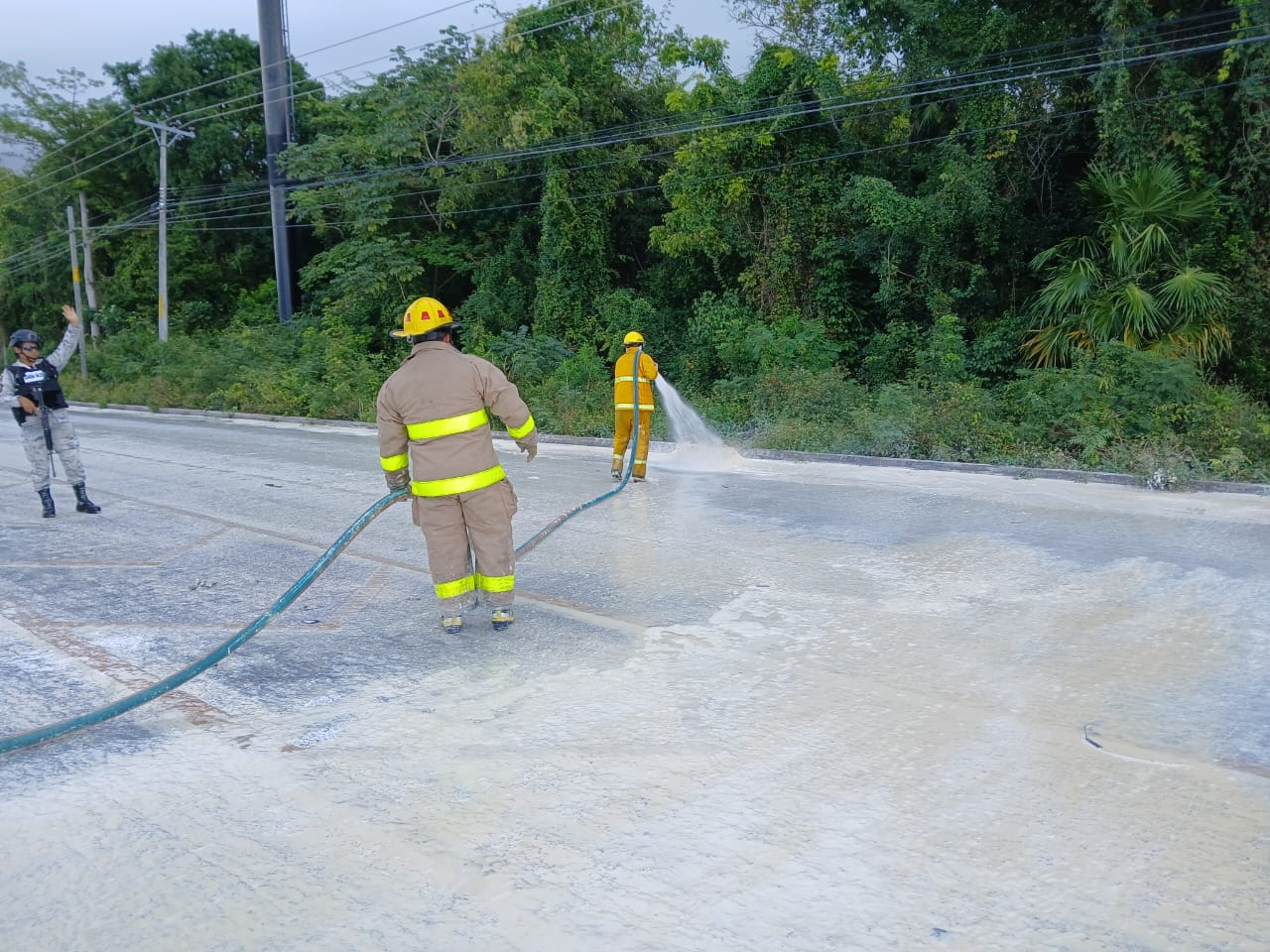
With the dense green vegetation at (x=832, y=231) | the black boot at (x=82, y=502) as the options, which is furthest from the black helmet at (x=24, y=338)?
the dense green vegetation at (x=832, y=231)

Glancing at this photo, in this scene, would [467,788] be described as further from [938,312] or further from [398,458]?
[938,312]

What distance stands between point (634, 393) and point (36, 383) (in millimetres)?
5700

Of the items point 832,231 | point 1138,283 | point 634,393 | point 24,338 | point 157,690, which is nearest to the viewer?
point 157,690

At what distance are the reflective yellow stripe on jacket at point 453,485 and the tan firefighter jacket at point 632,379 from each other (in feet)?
16.6

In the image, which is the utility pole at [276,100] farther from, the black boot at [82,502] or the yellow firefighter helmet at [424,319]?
the yellow firefighter helmet at [424,319]

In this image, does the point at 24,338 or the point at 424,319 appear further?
the point at 24,338

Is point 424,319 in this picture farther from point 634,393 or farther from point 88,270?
point 88,270

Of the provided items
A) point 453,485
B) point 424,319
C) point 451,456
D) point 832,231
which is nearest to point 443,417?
point 451,456

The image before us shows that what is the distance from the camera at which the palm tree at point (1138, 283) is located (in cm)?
1373

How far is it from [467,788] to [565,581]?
3135 mm

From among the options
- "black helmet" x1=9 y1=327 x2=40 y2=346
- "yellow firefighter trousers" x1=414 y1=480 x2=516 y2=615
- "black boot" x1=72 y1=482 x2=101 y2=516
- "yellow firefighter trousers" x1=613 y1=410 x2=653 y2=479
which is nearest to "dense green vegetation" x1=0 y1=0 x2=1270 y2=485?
"yellow firefighter trousers" x1=613 y1=410 x2=653 y2=479

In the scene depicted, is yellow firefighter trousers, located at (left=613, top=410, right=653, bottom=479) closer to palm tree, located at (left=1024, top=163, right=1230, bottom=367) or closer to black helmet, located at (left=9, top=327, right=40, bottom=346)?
black helmet, located at (left=9, top=327, right=40, bottom=346)

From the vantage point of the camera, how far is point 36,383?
30.9 ft

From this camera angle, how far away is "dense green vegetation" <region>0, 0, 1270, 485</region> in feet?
44.7
